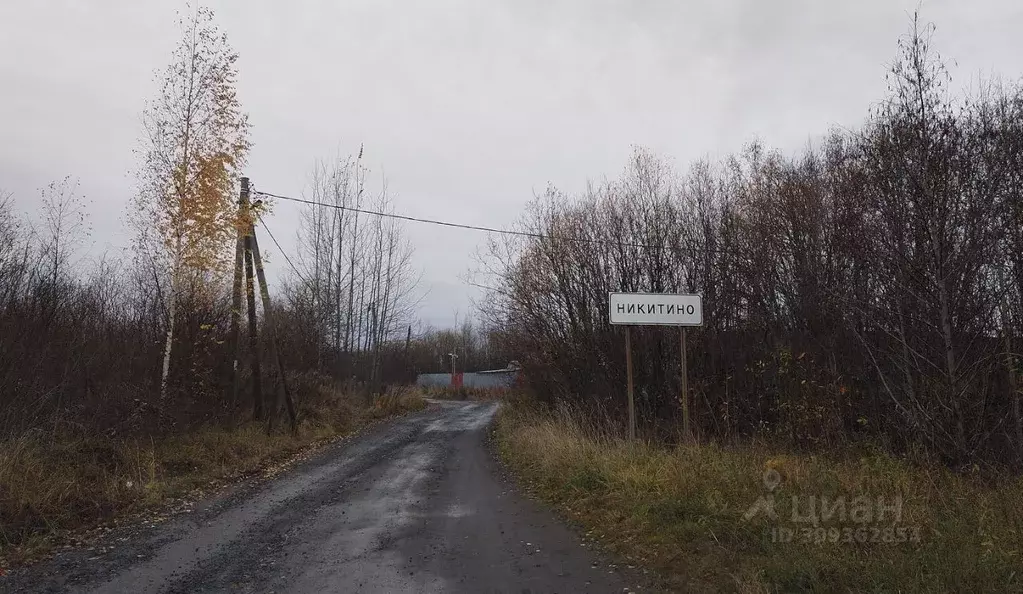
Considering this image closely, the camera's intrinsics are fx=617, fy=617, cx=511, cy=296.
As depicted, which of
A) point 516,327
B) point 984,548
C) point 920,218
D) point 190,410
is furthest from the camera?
point 516,327

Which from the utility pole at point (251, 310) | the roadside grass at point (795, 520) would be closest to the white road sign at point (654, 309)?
the roadside grass at point (795, 520)

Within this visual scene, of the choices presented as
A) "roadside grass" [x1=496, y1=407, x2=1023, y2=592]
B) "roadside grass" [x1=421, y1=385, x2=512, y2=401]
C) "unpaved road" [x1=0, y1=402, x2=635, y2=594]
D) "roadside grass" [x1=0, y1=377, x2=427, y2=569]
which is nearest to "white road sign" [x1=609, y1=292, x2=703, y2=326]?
"roadside grass" [x1=496, y1=407, x2=1023, y2=592]

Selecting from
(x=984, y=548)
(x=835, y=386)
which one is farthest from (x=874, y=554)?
(x=835, y=386)

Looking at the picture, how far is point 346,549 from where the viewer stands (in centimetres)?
586

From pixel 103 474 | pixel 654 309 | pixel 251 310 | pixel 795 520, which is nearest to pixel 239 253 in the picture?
pixel 251 310

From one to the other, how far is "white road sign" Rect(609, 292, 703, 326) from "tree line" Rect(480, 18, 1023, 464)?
7.09 ft

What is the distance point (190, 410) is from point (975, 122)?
A: 44.4 feet

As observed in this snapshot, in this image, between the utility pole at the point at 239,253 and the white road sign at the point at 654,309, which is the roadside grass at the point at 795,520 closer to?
the white road sign at the point at 654,309

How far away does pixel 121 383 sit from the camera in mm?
10945

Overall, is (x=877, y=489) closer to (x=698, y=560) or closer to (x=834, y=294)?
(x=698, y=560)

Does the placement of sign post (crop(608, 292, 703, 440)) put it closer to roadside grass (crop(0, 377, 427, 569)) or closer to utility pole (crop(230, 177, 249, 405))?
roadside grass (crop(0, 377, 427, 569))

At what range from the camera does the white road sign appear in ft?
29.6

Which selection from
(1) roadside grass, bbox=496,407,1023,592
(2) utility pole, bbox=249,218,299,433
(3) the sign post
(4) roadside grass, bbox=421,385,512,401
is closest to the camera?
(1) roadside grass, bbox=496,407,1023,592

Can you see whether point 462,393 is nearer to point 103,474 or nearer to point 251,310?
point 251,310
